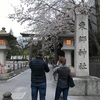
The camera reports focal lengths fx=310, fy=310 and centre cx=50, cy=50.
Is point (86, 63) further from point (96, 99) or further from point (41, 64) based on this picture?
point (41, 64)

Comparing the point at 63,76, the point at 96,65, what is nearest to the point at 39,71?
the point at 63,76

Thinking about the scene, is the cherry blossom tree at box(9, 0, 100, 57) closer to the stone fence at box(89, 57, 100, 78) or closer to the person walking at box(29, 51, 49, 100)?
the stone fence at box(89, 57, 100, 78)

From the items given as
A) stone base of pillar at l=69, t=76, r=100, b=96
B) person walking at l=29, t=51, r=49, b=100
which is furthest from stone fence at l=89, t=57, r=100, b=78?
person walking at l=29, t=51, r=49, b=100

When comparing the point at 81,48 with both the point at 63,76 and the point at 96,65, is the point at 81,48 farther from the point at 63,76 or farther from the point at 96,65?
the point at 96,65

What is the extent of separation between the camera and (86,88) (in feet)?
45.4

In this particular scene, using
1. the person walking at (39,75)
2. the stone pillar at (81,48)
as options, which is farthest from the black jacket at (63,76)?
the stone pillar at (81,48)

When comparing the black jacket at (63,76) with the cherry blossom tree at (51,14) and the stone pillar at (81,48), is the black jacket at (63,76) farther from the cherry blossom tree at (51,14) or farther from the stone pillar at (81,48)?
the cherry blossom tree at (51,14)

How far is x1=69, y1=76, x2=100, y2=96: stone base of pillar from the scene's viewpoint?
45.0ft

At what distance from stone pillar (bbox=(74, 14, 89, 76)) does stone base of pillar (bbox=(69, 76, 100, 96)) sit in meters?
0.88

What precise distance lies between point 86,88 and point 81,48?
6.46 ft

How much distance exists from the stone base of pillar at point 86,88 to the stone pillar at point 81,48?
88 cm

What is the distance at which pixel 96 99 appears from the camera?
42.2 ft

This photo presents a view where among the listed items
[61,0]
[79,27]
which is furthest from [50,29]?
[79,27]

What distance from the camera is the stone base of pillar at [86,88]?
45.0 ft
